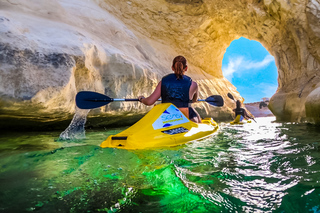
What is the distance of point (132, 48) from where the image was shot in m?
6.66

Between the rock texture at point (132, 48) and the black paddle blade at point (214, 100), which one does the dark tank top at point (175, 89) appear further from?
the rock texture at point (132, 48)

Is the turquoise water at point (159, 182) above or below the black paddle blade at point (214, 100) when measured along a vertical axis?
below

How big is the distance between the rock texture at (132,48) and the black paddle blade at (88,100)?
452 millimetres

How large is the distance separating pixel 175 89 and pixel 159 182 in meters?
1.86

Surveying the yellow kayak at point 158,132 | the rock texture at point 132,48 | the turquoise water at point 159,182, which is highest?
the rock texture at point 132,48

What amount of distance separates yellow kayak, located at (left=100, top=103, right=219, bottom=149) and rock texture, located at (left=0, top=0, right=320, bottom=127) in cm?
158

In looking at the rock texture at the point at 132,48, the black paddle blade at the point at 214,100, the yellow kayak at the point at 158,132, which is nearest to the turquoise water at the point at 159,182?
the yellow kayak at the point at 158,132

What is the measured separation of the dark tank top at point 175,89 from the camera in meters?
3.08

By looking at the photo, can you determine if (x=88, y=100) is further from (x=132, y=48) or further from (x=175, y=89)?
(x=132, y=48)

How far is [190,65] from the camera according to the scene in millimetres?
10273

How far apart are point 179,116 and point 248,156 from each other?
1.05 meters

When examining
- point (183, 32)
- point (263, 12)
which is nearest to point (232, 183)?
point (263, 12)

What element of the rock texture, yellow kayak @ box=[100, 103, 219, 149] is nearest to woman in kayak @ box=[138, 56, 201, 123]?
yellow kayak @ box=[100, 103, 219, 149]

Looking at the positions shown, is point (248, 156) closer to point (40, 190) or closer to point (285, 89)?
point (40, 190)
